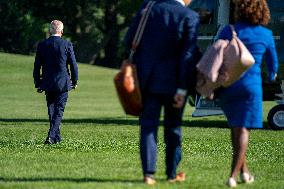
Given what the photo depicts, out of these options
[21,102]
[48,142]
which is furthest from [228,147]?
[21,102]

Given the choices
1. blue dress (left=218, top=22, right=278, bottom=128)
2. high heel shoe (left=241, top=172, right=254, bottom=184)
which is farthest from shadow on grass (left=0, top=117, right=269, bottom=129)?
blue dress (left=218, top=22, right=278, bottom=128)

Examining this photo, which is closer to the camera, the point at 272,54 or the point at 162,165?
the point at 272,54

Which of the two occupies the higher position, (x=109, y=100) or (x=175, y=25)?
(x=175, y=25)

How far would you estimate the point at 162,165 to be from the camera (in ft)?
35.7

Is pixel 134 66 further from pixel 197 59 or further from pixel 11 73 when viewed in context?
pixel 11 73

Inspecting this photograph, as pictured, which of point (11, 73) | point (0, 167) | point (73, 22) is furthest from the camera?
point (73, 22)

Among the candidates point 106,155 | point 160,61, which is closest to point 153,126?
point 160,61

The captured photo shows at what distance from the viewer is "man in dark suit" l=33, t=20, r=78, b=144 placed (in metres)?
13.9

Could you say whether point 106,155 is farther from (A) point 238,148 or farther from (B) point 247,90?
(B) point 247,90

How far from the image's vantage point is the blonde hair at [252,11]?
881 centimetres

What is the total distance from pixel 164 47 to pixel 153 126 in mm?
688

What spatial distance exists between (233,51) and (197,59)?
37cm

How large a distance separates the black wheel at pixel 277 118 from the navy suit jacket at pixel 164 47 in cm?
1169

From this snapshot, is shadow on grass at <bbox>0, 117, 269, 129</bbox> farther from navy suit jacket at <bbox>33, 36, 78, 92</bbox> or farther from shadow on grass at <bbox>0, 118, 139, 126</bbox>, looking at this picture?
navy suit jacket at <bbox>33, 36, 78, 92</bbox>
